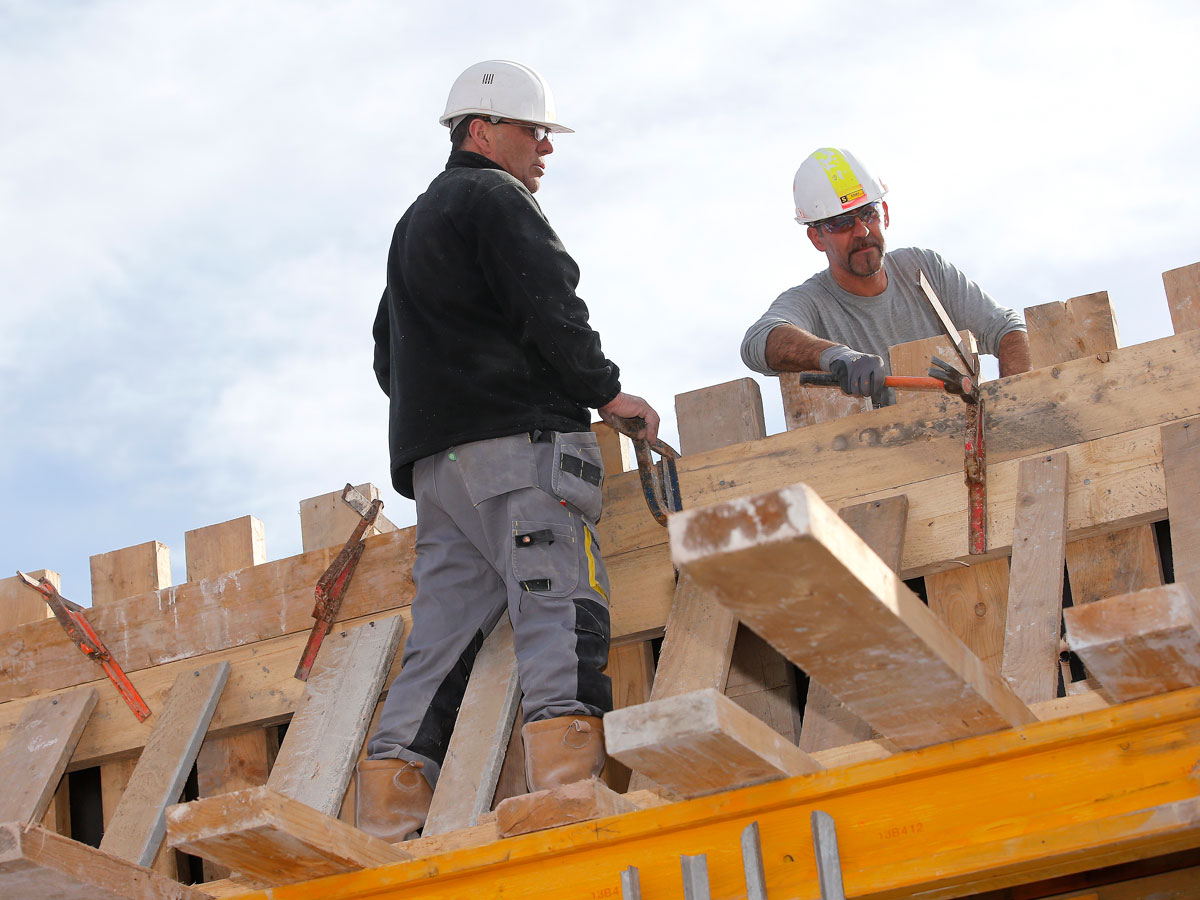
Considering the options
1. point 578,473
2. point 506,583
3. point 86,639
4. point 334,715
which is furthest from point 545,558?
point 86,639

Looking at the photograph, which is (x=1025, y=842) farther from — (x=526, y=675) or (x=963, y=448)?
(x=963, y=448)

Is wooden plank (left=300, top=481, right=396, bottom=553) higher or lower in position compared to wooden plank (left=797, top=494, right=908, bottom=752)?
higher

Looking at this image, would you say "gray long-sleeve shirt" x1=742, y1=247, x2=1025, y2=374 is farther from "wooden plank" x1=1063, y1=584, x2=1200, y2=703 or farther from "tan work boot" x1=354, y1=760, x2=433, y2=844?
"wooden plank" x1=1063, y1=584, x2=1200, y2=703

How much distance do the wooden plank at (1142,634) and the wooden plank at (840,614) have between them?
0.61ft

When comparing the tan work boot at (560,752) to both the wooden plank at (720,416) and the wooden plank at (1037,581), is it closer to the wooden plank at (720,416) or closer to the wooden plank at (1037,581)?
the wooden plank at (1037,581)

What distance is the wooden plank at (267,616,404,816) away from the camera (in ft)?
12.4

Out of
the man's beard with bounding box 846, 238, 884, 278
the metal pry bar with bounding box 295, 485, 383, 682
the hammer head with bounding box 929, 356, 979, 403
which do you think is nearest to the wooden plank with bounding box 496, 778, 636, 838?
the hammer head with bounding box 929, 356, 979, 403

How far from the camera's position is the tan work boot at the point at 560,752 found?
3281 mm

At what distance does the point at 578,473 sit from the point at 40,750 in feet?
6.64

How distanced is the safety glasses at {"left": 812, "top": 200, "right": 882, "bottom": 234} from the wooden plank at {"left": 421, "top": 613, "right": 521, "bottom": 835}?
2.42 meters

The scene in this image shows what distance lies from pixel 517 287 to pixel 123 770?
212cm

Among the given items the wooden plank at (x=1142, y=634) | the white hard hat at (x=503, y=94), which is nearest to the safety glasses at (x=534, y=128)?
the white hard hat at (x=503, y=94)

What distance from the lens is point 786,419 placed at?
451 centimetres

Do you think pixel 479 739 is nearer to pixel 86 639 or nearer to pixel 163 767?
pixel 163 767
